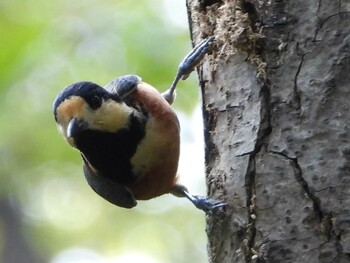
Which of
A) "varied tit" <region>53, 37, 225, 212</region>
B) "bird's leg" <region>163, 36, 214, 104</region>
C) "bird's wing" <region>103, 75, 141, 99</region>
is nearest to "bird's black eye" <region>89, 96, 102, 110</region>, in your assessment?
"varied tit" <region>53, 37, 225, 212</region>

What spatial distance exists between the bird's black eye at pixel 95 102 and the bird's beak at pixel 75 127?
0.22 feet

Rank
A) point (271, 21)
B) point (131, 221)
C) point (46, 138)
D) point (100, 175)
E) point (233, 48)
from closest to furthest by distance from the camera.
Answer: point (271, 21)
point (233, 48)
point (100, 175)
point (46, 138)
point (131, 221)

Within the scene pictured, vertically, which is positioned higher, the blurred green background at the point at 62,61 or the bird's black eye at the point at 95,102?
the blurred green background at the point at 62,61

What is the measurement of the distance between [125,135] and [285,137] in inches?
30.6

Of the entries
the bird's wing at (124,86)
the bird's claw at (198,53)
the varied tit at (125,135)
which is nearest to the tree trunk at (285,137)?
the bird's claw at (198,53)

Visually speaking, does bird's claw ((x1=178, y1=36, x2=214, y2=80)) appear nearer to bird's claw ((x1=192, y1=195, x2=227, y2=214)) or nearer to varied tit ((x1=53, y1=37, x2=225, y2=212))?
varied tit ((x1=53, y1=37, x2=225, y2=212))

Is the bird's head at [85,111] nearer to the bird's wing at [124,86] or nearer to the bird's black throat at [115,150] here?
the bird's black throat at [115,150]

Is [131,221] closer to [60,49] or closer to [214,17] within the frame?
[60,49]

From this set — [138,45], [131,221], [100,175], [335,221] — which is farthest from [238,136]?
[131,221]

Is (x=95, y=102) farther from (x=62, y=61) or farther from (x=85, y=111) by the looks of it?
(x=62, y=61)

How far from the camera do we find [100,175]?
2420mm

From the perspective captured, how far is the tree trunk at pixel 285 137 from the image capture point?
1585mm

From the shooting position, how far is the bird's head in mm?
2123

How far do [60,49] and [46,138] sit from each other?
71 cm
